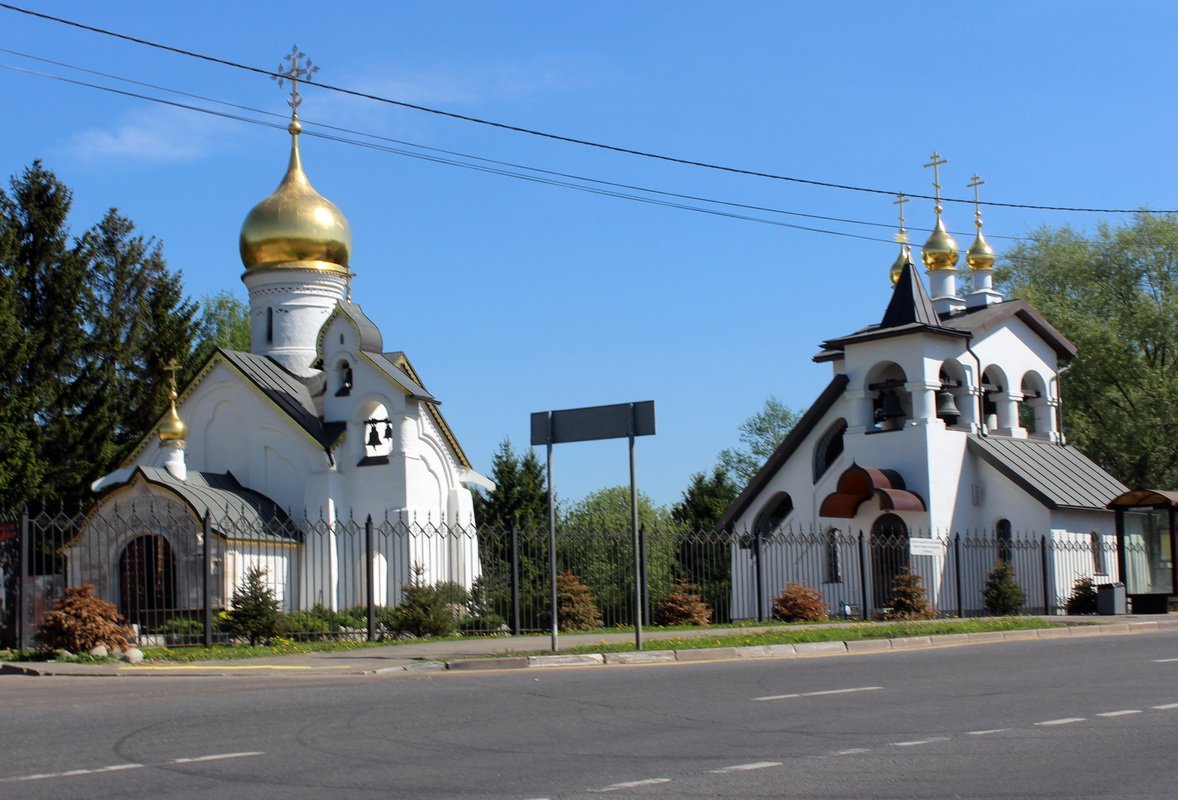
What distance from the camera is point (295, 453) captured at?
37.3 metres

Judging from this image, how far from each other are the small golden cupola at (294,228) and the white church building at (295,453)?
4 centimetres

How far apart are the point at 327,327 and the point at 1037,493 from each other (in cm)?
1826

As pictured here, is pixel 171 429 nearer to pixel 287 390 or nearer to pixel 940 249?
pixel 287 390

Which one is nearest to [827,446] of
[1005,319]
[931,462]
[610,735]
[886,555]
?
[931,462]

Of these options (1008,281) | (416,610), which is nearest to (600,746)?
(416,610)

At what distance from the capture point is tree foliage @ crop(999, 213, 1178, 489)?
149 ft

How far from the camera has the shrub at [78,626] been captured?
18.1 m

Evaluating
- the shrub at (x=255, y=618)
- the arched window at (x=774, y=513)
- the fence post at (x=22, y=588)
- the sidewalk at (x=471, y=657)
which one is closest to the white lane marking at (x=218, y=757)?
the sidewalk at (x=471, y=657)

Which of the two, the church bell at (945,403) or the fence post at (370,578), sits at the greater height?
the church bell at (945,403)

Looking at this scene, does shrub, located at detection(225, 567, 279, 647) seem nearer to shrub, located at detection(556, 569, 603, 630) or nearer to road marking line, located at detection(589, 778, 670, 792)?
shrub, located at detection(556, 569, 603, 630)

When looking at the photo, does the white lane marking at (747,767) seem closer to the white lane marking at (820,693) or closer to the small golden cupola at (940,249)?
the white lane marking at (820,693)

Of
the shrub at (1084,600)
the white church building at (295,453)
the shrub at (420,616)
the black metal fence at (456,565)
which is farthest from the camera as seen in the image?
the white church building at (295,453)

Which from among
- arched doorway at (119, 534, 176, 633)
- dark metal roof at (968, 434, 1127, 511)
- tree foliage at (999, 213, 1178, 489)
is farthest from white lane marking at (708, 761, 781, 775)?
tree foliage at (999, 213, 1178, 489)

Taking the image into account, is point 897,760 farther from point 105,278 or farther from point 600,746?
point 105,278
